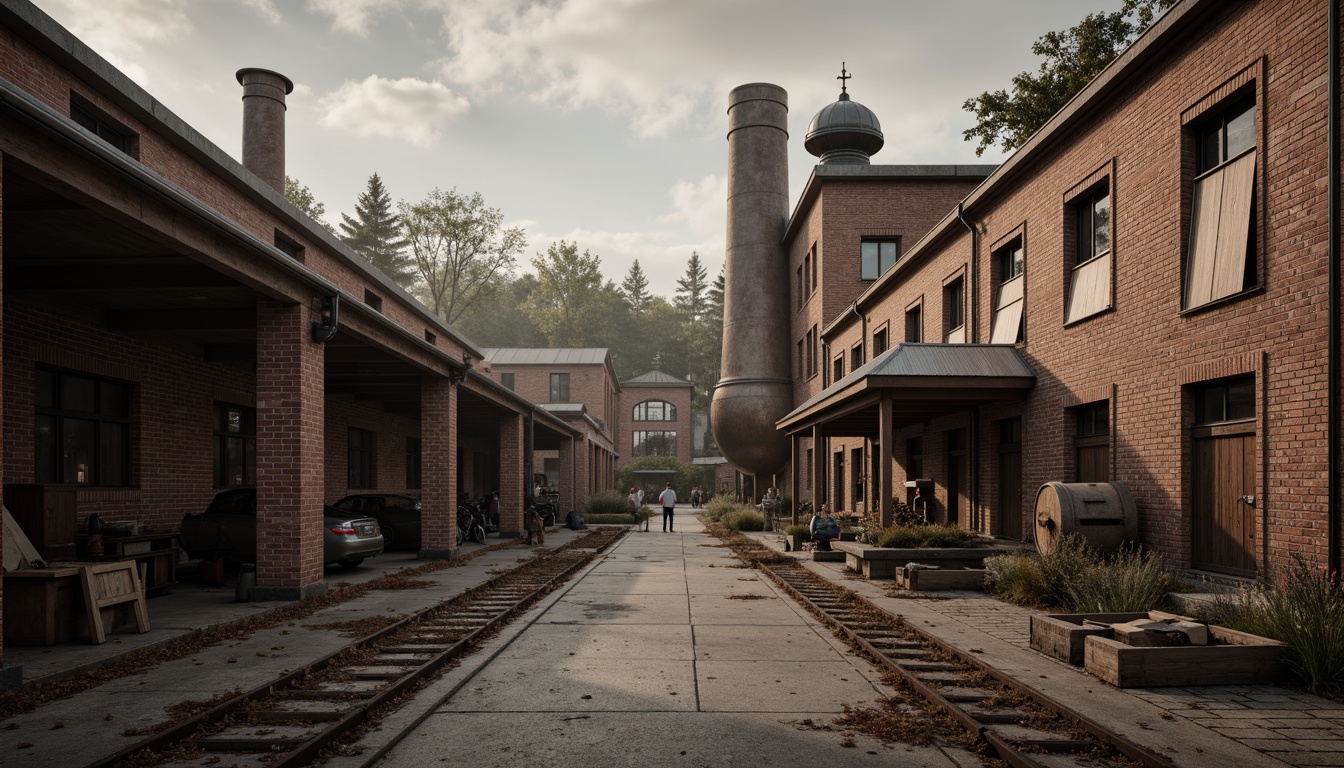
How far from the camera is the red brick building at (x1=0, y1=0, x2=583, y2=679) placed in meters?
8.21

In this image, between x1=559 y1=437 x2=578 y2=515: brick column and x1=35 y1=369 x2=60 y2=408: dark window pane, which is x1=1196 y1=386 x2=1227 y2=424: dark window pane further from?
x1=559 y1=437 x2=578 y2=515: brick column

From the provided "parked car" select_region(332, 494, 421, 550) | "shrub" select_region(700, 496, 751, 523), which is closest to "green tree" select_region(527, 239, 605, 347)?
"shrub" select_region(700, 496, 751, 523)

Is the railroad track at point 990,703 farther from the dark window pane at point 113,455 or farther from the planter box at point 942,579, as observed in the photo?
the dark window pane at point 113,455

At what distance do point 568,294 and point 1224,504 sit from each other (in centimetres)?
6947

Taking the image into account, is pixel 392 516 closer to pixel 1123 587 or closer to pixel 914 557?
pixel 914 557

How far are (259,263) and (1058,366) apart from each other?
1159 cm

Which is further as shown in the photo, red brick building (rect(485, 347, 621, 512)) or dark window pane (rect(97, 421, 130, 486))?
red brick building (rect(485, 347, 621, 512))

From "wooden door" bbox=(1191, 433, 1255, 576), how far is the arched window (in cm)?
6154

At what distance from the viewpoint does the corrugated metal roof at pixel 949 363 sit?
1525cm

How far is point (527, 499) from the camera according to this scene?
28.7m

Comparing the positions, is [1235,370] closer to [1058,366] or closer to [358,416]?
[1058,366]

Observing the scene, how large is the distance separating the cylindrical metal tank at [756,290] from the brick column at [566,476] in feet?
19.6

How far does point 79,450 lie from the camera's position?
13.0 meters

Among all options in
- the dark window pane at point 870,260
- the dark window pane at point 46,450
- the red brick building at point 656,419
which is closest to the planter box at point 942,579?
the dark window pane at point 46,450
